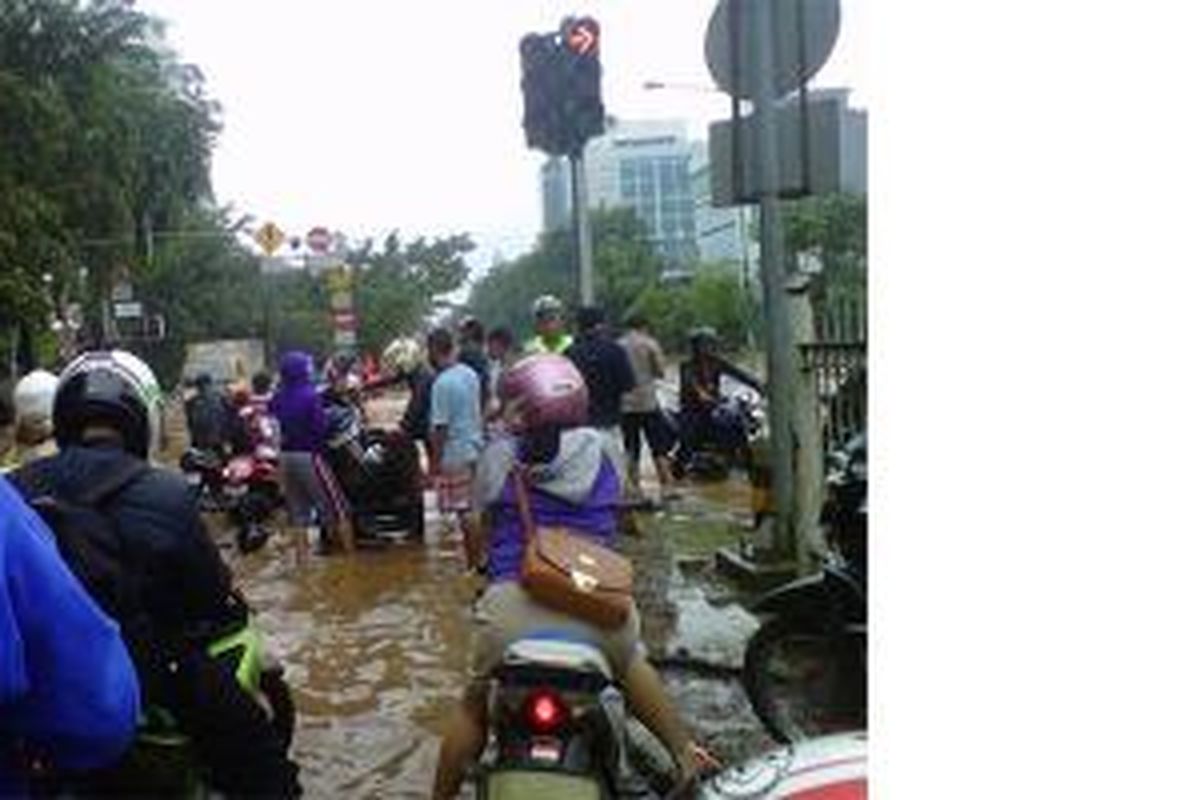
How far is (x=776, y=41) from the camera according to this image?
24.6ft

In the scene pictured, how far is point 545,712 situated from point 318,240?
3003 cm

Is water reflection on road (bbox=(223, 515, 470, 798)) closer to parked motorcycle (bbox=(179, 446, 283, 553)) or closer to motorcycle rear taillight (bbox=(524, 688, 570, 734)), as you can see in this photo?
parked motorcycle (bbox=(179, 446, 283, 553))

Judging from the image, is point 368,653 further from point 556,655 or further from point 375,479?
point 556,655

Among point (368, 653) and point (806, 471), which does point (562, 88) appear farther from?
point (368, 653)

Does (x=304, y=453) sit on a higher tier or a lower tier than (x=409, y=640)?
higher

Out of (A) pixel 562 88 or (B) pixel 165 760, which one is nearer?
(B) pixel 165 760

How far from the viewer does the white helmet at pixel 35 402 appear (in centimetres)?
501

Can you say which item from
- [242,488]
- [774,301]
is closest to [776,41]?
[774,301]

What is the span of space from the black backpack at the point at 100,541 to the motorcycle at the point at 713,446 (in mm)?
12258

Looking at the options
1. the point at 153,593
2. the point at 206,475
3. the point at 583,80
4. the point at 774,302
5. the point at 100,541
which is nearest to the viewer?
the point at 100,541

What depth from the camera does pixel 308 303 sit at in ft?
287

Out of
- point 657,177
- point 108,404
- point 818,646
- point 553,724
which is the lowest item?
point 818,646

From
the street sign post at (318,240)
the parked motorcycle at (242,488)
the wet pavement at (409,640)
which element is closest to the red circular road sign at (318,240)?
the street sign post at (318,240)

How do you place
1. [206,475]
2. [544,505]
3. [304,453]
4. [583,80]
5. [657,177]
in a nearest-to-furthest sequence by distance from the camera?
1. [544,505]
2. [583,80]
3. [304,453]
4. [206,475]
5. [657,177]
